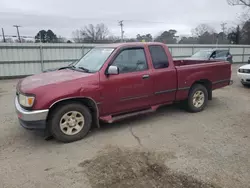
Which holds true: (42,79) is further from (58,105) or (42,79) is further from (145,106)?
(145,106)

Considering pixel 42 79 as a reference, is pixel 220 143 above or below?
below

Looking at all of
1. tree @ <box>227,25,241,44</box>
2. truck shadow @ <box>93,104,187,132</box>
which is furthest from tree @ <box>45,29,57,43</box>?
tree @ <box>227,25,241,44</box>

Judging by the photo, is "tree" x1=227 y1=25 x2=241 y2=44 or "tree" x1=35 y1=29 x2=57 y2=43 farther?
"tree" x1=227 y1=25 x2=241 y2=44

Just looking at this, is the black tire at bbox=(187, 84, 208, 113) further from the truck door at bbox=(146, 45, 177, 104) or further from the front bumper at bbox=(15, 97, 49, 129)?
the front bumper at bbox=(15, 97, 49, 129)

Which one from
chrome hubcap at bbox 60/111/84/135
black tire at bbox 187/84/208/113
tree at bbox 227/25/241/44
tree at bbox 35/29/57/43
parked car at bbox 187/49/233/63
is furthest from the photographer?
tree at bbox 227/25/241/44

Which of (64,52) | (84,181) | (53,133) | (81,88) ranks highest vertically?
(64,52)

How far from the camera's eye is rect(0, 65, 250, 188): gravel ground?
9.46ft

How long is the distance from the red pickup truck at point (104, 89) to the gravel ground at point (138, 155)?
43 cm

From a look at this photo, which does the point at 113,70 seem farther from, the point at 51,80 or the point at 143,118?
the point at 143,118

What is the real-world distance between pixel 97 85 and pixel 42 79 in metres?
1.10

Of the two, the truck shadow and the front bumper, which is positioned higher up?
the front bumper

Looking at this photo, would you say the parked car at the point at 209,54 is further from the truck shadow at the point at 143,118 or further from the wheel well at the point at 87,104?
the wheel well at the point at 87,104

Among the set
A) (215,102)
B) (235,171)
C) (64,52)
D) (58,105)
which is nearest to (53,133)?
(58,105)

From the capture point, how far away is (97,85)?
411 cm
